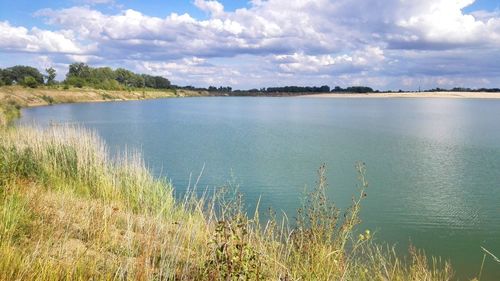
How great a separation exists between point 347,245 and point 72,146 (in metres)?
7.76

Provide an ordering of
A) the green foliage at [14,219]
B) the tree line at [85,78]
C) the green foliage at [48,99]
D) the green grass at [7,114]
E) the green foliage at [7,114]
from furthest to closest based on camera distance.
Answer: the tree line at [85,78]
the green foliage at [48,99]
the green foliage at [7,114]
the green grass at [7,114]
the green foliage at [14,219]

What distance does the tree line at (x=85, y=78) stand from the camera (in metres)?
103

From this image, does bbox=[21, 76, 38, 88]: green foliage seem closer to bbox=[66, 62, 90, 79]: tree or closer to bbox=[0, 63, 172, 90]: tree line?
bbox=[0, 63, 172, 90]: tree line

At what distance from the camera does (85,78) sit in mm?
116812

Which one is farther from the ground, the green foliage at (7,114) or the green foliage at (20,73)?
the green foliage at (20,73)

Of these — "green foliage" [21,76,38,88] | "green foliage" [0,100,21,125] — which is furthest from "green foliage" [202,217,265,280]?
"green foliage" [21,76,38,88]

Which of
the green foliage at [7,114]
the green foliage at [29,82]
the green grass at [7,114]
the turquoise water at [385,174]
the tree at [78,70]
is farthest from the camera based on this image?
the tree at [78,70]

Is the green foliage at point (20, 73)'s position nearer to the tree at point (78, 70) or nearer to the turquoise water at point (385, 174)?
Answer: the tree at point (78, 70)

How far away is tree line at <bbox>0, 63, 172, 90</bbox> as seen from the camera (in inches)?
4058

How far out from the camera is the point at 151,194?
10.6m

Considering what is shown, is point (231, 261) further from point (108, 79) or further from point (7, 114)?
point (108, 79)

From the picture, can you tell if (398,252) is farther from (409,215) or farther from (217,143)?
(217,143)

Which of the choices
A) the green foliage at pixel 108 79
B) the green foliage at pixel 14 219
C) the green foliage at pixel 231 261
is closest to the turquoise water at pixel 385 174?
the green foliage at pixel 231 261

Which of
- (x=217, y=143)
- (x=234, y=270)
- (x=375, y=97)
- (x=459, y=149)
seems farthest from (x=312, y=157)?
(x=375, y=97)
